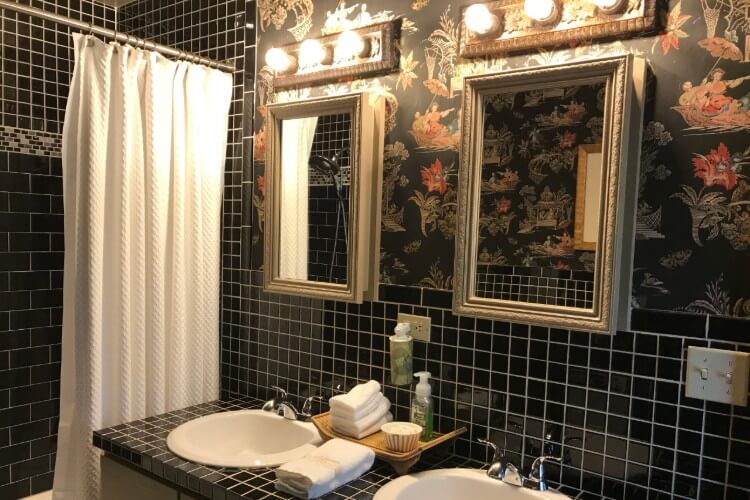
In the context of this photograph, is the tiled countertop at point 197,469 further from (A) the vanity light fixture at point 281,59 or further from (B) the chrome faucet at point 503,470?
(A) the vanity light fixture at point 281,59

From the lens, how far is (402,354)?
1.70 metres

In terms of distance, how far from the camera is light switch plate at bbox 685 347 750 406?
123cm

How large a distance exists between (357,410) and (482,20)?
3.62ft

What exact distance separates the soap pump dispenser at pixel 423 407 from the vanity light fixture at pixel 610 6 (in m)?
1.03

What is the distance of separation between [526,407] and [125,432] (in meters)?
1.20

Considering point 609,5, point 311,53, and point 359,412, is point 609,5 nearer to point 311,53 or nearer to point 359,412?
point 311,53

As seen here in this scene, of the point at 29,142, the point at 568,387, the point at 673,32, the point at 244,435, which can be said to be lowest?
the point at 244,435

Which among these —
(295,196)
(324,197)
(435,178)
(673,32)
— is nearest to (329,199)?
(324,197)

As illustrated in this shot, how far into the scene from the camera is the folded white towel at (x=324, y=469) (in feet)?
4.50

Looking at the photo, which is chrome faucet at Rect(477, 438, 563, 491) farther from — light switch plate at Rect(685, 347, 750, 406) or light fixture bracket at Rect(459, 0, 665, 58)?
light fixture bracket at Rect(459, 0, 665, 58)

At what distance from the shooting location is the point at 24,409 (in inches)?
92.8

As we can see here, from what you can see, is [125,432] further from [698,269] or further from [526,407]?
[698,269]

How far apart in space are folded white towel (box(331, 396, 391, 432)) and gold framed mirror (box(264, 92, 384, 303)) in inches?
13.2

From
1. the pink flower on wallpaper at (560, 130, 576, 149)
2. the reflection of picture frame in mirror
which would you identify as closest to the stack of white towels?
the reflection of picture frame in mirror
